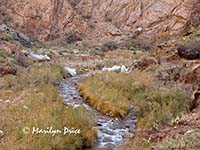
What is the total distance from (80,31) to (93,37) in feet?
6.29

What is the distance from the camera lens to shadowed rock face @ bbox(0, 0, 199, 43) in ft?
143

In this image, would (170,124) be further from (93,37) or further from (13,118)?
(93,37)

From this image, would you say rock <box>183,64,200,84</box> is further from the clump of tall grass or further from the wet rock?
the wet rock

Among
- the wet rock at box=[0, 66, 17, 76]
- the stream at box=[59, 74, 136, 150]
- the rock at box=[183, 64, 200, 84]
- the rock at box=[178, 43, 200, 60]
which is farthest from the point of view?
the wet rock at box=[0, 66, 17, 76]

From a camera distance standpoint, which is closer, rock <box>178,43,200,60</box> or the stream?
the stream

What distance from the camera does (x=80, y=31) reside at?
4509cm

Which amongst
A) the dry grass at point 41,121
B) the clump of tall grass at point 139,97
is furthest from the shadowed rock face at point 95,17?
the dry grass at point 41,121

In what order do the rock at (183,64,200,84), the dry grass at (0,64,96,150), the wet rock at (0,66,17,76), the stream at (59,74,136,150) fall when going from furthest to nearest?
1. the wet rock at (0,66,17,76)
2. the rock at (183,64,200,84)
3. the stream at (59,74,136,150)
4. the dry grass at (0,64,96,150)

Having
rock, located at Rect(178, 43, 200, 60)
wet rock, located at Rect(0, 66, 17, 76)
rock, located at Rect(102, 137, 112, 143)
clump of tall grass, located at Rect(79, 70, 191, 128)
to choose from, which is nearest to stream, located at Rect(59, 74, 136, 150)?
rock, located at Rect(102, 137, 112, 143)

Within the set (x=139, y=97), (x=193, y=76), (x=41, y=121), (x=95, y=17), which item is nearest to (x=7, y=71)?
(x=139, y=97)

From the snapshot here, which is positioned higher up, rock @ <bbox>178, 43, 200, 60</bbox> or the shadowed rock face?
rock @ <bbox>178, 43, 200, 60</bbox>

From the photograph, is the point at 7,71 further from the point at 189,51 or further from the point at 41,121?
the point at 41,121

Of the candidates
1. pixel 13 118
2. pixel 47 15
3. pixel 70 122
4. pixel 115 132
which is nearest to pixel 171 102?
pixel 115 132

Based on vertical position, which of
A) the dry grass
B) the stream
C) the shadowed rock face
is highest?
Result: the dry grass
